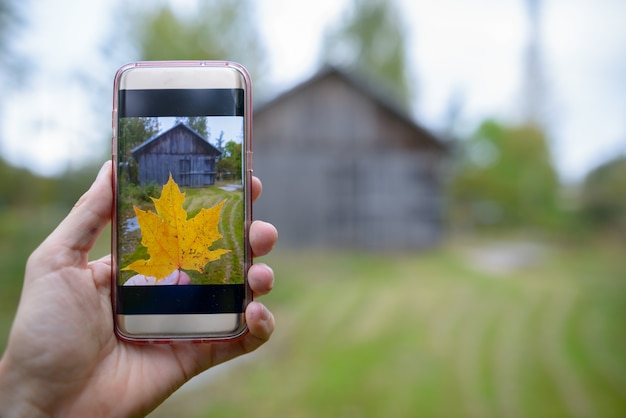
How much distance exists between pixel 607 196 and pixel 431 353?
5.12 metres

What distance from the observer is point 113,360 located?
983mm

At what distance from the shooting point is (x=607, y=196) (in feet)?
22.0

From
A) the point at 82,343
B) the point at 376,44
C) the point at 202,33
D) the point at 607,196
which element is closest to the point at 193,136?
the point at 82,343

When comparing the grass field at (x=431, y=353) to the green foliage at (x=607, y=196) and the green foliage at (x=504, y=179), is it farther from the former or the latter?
the green foliage at (x=504, y=179)

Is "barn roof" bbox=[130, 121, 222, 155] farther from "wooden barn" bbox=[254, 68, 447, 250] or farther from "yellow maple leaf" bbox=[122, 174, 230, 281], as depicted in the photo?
"wooden barn" bbox=[254, 68, 447, 250]

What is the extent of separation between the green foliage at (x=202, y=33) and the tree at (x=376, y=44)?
14.0 ft

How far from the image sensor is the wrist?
889 mm

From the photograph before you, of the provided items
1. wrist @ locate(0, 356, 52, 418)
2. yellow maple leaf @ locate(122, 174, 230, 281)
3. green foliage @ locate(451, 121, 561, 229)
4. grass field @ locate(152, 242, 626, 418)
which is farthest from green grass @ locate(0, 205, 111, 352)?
green foliage @ locate(451, 121, 561, 229)

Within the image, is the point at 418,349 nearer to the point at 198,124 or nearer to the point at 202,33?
the point at 198,124

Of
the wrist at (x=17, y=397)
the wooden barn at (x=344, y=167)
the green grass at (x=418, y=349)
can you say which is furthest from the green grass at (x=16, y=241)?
the wooden barn at (x=344, y=167)

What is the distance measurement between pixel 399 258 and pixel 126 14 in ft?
14.2

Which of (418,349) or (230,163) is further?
(418,349)

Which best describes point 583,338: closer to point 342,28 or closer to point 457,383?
point 457,383

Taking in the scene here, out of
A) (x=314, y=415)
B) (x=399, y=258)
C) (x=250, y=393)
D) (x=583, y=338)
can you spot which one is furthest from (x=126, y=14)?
(x=399, y=258)
